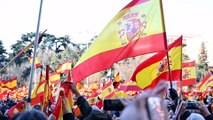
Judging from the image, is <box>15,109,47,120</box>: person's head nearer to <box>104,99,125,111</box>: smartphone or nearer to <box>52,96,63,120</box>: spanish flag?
<box>104,99,125,111</box>: smartphone

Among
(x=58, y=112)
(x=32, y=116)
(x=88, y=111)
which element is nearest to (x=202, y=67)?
(x=58, y=112)

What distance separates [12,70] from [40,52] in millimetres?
6449

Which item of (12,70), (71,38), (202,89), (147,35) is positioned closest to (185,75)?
(202,89)

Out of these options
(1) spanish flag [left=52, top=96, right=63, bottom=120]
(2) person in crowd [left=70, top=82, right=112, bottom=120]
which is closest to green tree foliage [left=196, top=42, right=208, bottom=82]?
(1) spanish flag [left=52, top=96, right=63, bottom=120]

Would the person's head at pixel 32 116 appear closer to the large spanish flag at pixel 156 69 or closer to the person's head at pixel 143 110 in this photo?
the person's head at pixel 143 110

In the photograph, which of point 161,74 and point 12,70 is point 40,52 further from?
point 161,74

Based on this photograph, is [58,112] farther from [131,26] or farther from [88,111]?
[131,26]

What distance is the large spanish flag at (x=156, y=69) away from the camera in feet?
25.6

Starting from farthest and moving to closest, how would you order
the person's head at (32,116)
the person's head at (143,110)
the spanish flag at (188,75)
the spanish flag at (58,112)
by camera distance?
the spanish flag at (188,75) → the spanish flag at (58,112) → the person's head at (32,116) → the person's head at (143,110)

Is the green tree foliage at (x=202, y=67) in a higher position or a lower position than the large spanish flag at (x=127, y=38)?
higher

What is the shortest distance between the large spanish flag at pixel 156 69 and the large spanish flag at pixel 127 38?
99 centimetres

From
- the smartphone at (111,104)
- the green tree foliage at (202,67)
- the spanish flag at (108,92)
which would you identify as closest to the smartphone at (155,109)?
the smartphone at (111,104)

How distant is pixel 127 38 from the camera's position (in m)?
6.85

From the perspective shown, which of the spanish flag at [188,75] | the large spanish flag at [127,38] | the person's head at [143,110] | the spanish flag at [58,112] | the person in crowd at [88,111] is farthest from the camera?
the spanish flag at [188,75]
